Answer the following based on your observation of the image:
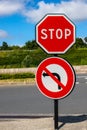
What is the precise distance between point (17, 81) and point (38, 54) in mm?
34417

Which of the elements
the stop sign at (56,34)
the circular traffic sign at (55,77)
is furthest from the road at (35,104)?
the circular traffic sign at (55,77)

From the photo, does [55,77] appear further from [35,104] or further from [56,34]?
[35,104]

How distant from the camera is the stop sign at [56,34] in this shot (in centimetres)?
752

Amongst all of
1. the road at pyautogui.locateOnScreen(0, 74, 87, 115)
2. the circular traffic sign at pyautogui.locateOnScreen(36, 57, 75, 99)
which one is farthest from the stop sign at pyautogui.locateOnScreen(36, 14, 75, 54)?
the road at pyautogui.locateOnScreen(0, 74, 87, 115)

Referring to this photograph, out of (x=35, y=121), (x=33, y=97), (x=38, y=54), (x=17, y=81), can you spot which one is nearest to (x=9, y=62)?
(x=38, y=54)

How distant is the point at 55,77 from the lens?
24.0 ft

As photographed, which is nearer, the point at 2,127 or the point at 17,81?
the point at 2,127

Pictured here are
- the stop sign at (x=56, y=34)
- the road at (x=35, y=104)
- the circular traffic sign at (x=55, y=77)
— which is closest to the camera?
the circular traffic sign at (x=55, y=77)

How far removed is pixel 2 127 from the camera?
28.5 feet

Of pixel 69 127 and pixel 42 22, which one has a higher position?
pixel 42 22

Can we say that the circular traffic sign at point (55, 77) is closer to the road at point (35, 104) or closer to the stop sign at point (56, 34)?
the stop sign at point (56, 34)

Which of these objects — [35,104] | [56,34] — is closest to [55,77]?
[56,34]

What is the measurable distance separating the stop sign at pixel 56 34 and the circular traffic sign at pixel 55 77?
0.32m

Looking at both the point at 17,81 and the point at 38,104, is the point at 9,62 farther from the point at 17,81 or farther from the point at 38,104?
the point at 38,104
